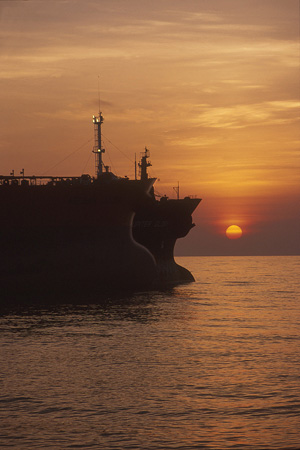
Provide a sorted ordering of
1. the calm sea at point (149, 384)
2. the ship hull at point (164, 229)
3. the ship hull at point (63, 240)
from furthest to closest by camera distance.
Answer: the ship hull at point (164, 229), the ship hull at point (63, 240), the calm sea at point (149, 384)

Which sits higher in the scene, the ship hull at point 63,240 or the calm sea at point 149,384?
the ship hull at point 63,240

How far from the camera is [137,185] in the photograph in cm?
6159

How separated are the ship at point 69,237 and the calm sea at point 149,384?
13.9 meters

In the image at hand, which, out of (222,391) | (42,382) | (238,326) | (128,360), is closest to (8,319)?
(238,326)

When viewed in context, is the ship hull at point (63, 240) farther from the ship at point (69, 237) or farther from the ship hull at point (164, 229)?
the ship hull at point (164, 229)

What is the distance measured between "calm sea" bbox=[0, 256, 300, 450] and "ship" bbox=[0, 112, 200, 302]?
13.9 metres

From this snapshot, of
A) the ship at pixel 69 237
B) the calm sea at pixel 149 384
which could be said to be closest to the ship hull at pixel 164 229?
the ship at pixel 69 237

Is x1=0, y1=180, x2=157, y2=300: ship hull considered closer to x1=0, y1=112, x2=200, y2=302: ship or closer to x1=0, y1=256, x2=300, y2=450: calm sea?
x1=0, y1=112, x2=200, y2=302: ship

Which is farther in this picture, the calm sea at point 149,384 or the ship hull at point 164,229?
the ship hull at point 164,229

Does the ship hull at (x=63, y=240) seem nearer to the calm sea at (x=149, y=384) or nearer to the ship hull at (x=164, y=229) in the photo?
the ship hull at (x=164, y=229)

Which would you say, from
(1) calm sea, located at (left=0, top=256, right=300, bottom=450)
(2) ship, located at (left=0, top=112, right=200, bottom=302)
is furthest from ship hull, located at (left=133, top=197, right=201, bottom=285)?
(1) calm sea, located at (left=0, top=256, right=300, bottom=450)

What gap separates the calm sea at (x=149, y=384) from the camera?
684 inches

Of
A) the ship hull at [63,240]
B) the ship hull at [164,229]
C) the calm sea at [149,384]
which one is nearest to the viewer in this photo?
the calm sea at [149,384]

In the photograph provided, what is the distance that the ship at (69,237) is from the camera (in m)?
57.6
